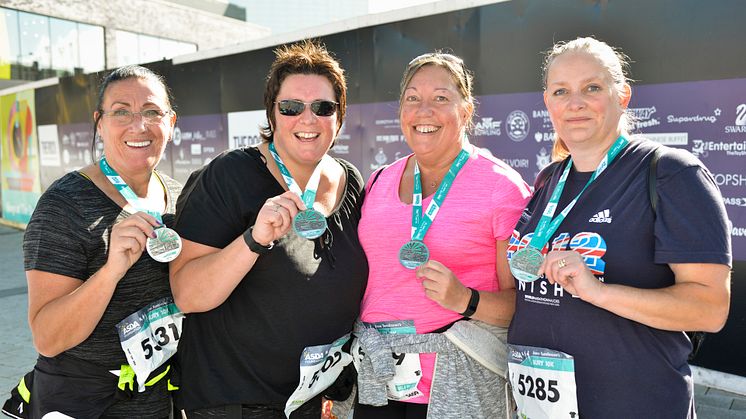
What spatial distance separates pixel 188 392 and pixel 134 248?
0.66 m

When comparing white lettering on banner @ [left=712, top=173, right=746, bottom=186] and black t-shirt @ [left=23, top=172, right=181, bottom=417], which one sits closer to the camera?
black t-shirt @ [left=23, top=172, right=181, bottom=417]

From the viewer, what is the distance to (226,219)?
79.8 inches

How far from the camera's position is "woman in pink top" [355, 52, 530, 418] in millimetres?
2117

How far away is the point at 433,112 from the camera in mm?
2240

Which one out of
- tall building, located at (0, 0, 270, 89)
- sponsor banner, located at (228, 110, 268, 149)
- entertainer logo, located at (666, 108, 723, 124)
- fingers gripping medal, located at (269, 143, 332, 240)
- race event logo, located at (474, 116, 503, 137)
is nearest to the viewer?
fingers gripping medal, located at (269, 143, 332, 240)

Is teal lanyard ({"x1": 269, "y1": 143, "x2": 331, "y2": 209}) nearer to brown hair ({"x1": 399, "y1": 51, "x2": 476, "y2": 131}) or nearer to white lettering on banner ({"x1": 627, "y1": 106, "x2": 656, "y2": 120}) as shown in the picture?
brown hair ({"x1": 399, "y1": 51, "x2": 476, "y2": 131})

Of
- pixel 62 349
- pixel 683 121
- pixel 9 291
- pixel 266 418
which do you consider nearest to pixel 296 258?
pixel 266 418

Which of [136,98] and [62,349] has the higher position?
[136,98]

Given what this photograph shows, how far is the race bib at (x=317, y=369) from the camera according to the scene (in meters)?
2.07

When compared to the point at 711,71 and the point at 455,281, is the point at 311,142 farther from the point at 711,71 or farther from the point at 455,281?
the point at 711,71

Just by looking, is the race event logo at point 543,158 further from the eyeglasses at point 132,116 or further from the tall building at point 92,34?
the tall building at point 92,34

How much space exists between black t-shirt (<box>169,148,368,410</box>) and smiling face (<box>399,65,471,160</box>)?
0.61 meters

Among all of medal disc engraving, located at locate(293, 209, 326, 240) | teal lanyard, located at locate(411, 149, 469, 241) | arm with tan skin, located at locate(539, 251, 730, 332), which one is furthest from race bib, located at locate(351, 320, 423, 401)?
arm with tan skin, located at locate(539, 251, 730, 332)

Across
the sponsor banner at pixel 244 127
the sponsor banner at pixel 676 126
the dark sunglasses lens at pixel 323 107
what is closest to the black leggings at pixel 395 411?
the dark sunglasses lens at pixel 323 107
